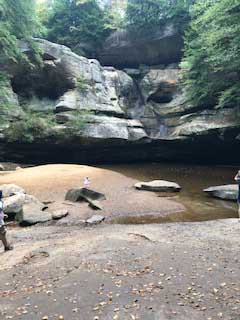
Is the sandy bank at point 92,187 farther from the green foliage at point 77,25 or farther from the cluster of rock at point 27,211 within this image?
the green foliage at point 77,25

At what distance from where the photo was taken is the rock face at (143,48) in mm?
31422

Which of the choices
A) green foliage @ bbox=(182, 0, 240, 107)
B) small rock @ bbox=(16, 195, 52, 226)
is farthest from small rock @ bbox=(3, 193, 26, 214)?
green foliage @ bbox=(182, 0, 240, 107)

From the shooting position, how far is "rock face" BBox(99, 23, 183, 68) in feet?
103

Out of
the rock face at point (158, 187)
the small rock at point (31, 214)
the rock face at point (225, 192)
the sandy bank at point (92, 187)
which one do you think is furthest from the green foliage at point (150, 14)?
the small rock at point (31, 214)

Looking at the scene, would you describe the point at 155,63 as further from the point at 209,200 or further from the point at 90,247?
the point at 90,247

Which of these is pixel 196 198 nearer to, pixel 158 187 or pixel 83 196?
pixel 158 187

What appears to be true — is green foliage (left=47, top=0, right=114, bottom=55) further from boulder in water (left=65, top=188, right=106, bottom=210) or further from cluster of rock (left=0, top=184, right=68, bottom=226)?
cluster of rock (left=0, top=184, right=68, bottom=226)

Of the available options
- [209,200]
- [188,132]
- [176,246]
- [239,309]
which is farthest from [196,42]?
[239,309]

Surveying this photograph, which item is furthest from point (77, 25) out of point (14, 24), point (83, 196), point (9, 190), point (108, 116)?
point (83, 196)

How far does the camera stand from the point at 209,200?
13867mm

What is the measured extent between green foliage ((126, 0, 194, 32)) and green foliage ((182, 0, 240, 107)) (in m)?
5.71

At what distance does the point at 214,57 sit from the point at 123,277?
18499mm

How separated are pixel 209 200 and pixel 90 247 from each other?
8.61 metres

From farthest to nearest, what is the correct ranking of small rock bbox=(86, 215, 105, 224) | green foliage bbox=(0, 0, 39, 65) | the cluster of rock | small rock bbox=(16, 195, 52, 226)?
green foliage bbox=(0, 0, 39, 65), small rock bbox=(86, 215, 105, 224), the cluster of rock, small rock bbox=(16, 195, 52, 226)
